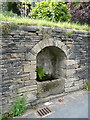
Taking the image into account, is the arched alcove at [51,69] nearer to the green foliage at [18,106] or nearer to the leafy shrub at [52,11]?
the green foliage at [18,106]

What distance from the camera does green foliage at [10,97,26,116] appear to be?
3.22 meters

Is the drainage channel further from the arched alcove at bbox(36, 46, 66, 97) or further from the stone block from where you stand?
the stone block

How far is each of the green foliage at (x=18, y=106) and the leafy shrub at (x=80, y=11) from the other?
5.44 meters

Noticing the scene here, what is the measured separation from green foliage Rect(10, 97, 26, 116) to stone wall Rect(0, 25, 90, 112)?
0.40 feet

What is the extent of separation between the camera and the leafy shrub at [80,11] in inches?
253

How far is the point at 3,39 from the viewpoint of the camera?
303 cm

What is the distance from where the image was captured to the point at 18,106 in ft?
10.7

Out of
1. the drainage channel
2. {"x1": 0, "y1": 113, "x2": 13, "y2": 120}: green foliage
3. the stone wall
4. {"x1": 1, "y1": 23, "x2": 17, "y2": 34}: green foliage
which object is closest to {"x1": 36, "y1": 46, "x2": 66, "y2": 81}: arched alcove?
the stone wall

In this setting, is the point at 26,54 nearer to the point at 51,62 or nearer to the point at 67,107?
the point at 51,62

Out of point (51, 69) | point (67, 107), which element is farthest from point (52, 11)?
point (67, 107)

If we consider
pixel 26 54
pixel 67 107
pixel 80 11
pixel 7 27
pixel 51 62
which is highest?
pixel 80 11

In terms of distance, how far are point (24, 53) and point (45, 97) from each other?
1.64m

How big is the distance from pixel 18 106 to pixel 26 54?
1438 mm

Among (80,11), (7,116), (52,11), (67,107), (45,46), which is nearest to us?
(7,116)
